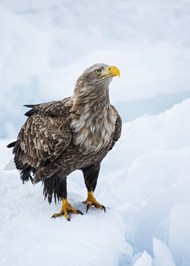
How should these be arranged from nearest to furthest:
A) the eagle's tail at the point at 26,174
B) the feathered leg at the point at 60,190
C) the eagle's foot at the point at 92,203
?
the feathered leg at the point at 60,190, the eagle's foot at the point at 92,203, the eagle's tail at the point at 26,174

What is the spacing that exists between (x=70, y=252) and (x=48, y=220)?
2.77ft

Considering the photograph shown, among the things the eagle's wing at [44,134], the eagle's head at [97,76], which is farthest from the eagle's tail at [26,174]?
the eagle's head at [97,76]

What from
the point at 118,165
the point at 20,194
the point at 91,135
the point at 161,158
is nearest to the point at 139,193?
the point at 161,158

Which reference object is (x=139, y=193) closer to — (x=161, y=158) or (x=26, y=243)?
(x=161, y=158)

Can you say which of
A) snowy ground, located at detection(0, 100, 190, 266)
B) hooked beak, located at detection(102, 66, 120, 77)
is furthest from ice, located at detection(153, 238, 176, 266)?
hooked beak, located at detection(102, 66, 120, 77)

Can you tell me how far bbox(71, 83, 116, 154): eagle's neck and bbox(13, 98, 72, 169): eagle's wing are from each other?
0.37ft

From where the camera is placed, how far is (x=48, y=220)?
20.1ft

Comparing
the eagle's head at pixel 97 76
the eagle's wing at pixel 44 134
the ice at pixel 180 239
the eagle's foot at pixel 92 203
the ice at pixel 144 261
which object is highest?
the eagle's head at pixel 97 76

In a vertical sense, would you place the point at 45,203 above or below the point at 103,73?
below

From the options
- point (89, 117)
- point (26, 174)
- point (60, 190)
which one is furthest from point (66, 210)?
point (89, 117)

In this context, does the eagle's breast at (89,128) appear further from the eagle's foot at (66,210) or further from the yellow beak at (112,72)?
the eagle's foot at (66,210)

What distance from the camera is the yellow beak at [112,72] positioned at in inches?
211

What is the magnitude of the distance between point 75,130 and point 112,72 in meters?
0.84

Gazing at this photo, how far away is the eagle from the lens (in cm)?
564
